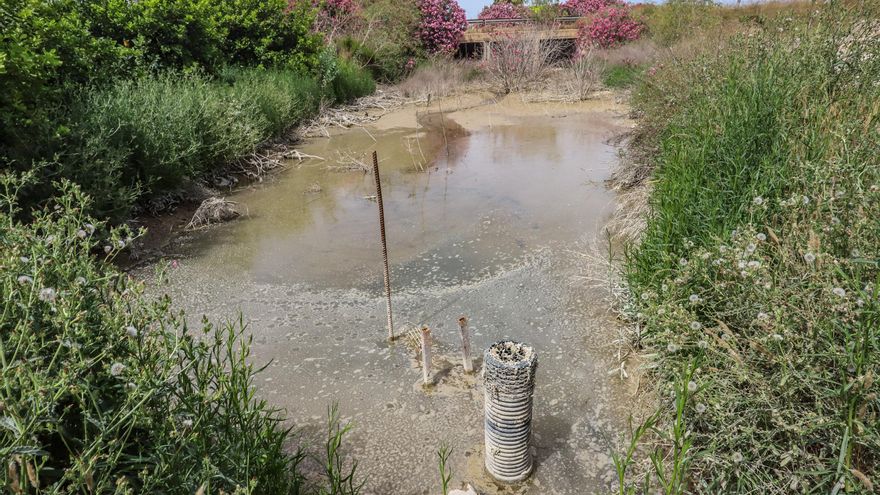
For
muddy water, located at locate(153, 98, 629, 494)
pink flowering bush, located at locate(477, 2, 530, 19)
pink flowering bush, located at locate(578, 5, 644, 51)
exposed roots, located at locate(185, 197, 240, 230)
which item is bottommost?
muddy water, located at locate(153, 98, 629, 494)

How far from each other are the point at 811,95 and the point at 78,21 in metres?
8.49

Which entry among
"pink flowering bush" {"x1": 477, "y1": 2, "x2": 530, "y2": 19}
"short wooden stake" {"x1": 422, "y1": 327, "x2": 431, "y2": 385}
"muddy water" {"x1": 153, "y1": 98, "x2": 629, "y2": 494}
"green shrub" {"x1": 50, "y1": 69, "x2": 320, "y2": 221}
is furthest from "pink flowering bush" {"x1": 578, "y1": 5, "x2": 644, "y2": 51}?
"short wooden stake" {"x1": 422, "y1": 327, "x2": 431, "y2": 385}

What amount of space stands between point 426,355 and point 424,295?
133cm

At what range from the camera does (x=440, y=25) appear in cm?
1762

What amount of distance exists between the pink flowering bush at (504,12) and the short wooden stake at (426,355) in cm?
2135

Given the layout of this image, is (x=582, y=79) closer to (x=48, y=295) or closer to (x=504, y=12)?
(x=504, y=12)

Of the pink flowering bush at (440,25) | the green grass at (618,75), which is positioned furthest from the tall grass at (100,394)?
the pink flowering bush at (440,25)

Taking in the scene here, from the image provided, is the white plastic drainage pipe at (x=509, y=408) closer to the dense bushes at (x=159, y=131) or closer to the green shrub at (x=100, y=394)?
the green shrub at (x=100, y=394)

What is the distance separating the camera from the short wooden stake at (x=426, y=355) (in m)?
3.49

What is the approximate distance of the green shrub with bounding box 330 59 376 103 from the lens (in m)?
13.0

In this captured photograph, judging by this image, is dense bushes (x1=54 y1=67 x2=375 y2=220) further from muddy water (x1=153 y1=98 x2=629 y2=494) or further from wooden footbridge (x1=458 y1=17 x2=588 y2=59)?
wooden footbridge (x1=458 y1=17 x2=588 y2=59)

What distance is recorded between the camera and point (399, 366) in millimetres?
3914

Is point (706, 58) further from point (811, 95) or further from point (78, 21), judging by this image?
point (78, 21)

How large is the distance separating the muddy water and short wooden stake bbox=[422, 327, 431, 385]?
0.10 m
